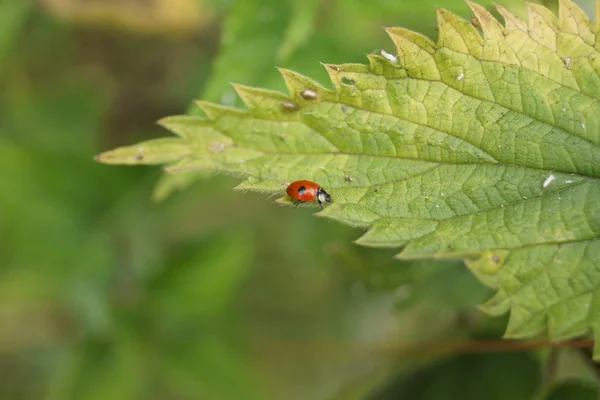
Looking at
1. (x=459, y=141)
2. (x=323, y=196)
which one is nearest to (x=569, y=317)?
(x=459, y=141)

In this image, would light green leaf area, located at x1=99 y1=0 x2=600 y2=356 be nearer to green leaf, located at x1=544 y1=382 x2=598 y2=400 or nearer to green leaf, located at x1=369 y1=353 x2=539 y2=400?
green leaf, located at x1=544 y1=382 x2=598 y2=400

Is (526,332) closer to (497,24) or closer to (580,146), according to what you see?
(580,146)

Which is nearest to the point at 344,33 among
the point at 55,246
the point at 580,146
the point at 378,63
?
the point at 378,63

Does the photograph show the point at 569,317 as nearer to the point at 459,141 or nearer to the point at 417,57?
the point at 459,141

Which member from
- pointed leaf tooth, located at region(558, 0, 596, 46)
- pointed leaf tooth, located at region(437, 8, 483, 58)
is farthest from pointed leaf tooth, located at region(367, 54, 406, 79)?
pointed leaf tooth, located at region(558, 0, 596, 46)

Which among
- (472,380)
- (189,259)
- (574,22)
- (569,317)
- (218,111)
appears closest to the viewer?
(569,317)

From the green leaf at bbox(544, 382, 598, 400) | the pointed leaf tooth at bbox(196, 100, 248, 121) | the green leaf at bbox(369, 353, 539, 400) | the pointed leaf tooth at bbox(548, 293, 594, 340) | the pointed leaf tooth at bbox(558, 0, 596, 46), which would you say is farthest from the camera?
the green leaf at bbox(369, 353, 539, 400)

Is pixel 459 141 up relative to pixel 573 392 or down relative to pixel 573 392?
up
